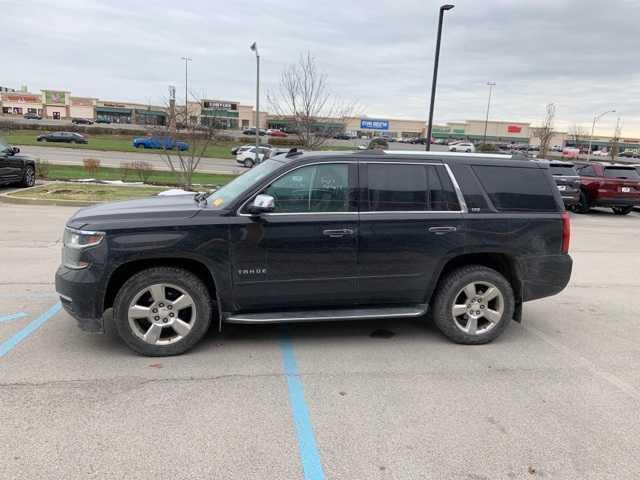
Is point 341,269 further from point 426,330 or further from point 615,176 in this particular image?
point 615,176

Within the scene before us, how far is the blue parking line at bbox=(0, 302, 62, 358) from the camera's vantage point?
4.39 m

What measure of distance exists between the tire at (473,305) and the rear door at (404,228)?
21 centimetres

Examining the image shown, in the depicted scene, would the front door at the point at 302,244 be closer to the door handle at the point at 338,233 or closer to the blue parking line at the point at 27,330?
the door handle at the point at 338,233

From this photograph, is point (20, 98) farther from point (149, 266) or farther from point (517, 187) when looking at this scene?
point (517, 187)

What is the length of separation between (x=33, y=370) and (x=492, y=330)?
4.05 meters

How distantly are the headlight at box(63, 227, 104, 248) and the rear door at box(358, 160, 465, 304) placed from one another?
220cm

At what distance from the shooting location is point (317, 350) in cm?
462

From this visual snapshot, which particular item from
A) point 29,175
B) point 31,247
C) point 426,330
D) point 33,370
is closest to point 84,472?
point 33,370

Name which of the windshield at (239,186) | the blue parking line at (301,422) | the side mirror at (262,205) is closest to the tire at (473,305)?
the blue parking line at (301,422)

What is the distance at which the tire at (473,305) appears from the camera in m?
4.79

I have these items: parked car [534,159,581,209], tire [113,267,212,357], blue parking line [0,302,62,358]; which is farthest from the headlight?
parked car [534,159,581,209]

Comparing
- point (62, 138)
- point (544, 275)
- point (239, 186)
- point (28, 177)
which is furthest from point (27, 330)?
point (62, 138)

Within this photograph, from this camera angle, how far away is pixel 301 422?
11.2ft

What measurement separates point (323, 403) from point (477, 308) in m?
1.98
